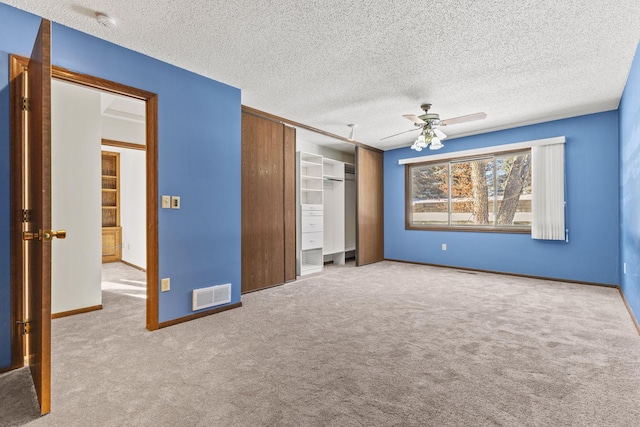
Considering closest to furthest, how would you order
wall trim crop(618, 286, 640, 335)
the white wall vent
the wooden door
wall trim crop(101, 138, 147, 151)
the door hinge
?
the wooden door < the door hinge < wall trim crop(618, 286, 640, 335) < the white wall vent < wall trim crop(101, 138, 147, 151)

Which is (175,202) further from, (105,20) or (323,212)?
(323,212)

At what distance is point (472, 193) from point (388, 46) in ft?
13.3

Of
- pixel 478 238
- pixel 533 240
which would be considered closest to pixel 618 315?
pixel 533 240

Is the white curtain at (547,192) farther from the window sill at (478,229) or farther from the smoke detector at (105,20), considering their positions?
the smoke detector at (105,20)

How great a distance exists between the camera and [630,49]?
268 cm

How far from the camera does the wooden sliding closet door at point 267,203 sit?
405 centimetres

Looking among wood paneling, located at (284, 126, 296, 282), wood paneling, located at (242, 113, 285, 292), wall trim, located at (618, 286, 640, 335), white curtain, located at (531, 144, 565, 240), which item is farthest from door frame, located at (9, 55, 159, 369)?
white curtain, located at (531, 144, 565, 240)

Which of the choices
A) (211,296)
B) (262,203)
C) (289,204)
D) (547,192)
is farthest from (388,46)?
(547,192)

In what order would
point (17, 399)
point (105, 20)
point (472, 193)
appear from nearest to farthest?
1. point (17, 399)
2. point (105, 20)
3. point (472, 193)

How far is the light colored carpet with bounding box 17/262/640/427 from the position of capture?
159 cm

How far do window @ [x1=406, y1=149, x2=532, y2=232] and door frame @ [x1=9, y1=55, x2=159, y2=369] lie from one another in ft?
16.1

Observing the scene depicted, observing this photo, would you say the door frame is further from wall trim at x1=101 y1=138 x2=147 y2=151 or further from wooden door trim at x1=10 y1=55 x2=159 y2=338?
wall trim at x1=101 y1=138 x2=147 y2=151

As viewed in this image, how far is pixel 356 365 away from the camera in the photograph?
6.86ft

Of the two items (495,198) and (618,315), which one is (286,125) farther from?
(618,315)
